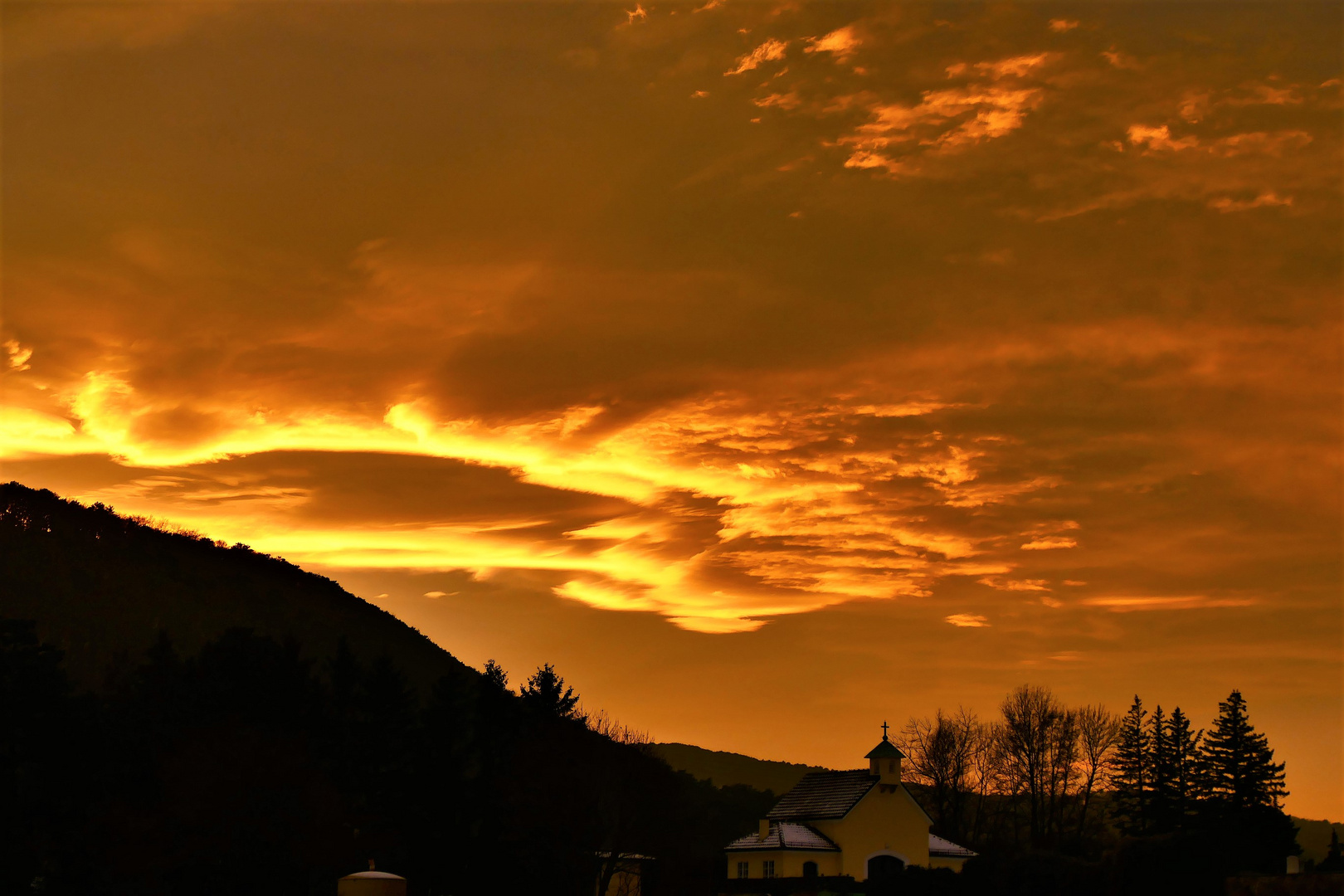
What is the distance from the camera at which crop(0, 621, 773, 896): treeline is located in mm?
51438

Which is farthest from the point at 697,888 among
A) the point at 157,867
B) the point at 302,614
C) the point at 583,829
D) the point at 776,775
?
the point at 776,775

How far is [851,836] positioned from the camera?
77062mm

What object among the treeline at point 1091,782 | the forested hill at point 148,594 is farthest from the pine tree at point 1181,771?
the forested hill at point 148,594

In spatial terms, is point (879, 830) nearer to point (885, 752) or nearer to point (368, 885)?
point (885, 752)

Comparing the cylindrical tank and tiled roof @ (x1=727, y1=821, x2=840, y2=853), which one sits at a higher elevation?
tiled roof @ (x1=727, y1=821, x2=840, y2=853)

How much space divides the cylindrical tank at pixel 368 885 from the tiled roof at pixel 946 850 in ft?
129

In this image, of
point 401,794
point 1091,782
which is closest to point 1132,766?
point 1091,782

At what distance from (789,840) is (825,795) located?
622 centimetres

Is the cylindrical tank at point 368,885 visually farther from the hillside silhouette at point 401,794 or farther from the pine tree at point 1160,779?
the pine tree at point 1160,779

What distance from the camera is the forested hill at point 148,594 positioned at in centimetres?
10656

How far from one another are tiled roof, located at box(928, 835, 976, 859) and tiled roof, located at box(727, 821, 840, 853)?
7045 mm

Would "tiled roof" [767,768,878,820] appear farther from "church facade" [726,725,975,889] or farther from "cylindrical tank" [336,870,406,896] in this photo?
"cylindrical tank" [336,870,406,896]

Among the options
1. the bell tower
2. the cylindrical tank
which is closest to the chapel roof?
the bell tower

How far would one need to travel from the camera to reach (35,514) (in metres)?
123
